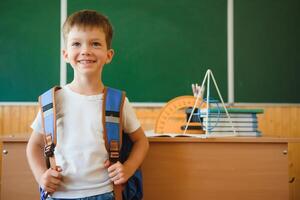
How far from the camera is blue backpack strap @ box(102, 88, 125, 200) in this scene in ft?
3.86

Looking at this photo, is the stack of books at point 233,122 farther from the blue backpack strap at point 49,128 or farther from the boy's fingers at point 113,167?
the blue backpack strap at point 49,128

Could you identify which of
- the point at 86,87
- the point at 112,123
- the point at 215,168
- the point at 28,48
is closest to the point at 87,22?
the point at 86,87

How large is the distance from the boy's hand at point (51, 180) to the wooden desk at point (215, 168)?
39cm

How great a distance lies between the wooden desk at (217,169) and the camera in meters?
1.42

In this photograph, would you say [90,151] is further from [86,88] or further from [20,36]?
[20,36]

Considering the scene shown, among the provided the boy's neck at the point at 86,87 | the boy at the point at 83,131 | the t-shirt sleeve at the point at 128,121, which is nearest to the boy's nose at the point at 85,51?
the boy at the point at 83,131

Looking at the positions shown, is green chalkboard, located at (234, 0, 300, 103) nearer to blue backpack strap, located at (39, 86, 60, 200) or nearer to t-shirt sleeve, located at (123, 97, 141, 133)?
t-shirt sleeve, located at (123, 97, 141, 133)

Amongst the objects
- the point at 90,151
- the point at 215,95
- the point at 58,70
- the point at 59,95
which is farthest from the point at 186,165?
the point at 58,70

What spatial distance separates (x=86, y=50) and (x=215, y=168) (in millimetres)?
740

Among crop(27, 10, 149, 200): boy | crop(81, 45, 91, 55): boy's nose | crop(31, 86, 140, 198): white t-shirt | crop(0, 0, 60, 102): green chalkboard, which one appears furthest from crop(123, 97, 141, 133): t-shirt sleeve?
crop(0, 0, 60, 102): green chalkboard

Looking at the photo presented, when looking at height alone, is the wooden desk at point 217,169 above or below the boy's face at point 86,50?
below

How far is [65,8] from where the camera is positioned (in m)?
2.88

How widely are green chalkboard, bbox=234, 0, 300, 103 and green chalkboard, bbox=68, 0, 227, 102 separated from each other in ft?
0.50

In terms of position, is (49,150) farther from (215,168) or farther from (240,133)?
(240,133)
